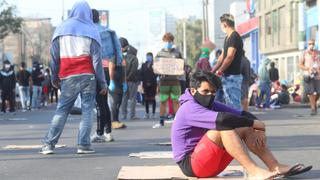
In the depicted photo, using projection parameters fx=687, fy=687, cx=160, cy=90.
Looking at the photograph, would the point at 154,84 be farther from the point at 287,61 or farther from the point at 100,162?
the point at 287,61

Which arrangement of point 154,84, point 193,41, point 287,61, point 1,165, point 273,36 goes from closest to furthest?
point 1,165, point 154,84, point 287,61, point 273,36, point 193,41

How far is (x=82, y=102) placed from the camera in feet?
28.9

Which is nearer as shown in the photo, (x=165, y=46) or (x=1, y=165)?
(x=1, y=165)

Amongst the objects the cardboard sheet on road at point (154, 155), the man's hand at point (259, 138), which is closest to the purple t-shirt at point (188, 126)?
the man's hand at point (259, 138)

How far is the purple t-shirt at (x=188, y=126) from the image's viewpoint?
6359mm

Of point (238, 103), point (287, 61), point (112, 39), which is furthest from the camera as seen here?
point (287, 61)

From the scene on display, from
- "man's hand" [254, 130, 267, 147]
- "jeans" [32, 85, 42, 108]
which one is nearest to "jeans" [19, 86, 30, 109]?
"jeans" [32, 85, 42, 108]

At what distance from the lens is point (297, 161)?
25.7 ft

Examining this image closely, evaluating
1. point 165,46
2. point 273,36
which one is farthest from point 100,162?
point 273,36

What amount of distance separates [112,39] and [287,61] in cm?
3847

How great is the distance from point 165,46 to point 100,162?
6170mm

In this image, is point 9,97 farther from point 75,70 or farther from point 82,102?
point 75,70

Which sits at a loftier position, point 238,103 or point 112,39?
point 112,39

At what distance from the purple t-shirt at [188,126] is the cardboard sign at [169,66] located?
6769 mm
